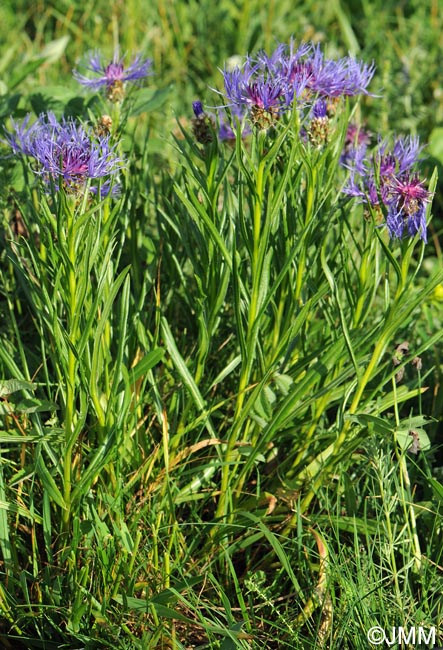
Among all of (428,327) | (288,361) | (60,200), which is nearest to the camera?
(60,200)

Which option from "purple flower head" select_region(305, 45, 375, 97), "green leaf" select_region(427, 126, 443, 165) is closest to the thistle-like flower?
"purple flower head" select_region(305, 45, 375, 97)

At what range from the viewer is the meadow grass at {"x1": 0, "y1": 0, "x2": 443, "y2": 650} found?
1.38 meters

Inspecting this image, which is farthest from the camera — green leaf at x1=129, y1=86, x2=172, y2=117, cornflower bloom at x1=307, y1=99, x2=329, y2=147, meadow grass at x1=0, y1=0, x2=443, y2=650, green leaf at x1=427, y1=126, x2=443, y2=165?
green leaf at x1=427, y1=126, x2=443, y2=165

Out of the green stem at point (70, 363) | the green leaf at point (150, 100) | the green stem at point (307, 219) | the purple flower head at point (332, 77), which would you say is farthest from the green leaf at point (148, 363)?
the green leaf at point (150, 100)

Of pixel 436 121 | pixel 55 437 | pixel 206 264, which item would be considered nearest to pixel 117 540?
pixel 55 437

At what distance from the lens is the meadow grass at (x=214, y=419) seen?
1.38m

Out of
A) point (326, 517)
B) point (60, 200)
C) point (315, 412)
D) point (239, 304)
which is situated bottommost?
point (326, 517)

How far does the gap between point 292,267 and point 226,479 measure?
427 mm

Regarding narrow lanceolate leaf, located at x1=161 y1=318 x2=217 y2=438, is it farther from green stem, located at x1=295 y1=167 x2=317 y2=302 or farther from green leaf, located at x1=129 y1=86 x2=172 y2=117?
green leaf, located at x1=129 y1=86 x2=172 y2=117

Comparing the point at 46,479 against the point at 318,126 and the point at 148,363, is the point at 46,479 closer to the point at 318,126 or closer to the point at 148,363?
the point at 148,363

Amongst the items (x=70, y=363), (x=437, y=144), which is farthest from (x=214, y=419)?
(x=437, y=144)

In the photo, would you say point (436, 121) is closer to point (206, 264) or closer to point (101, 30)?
point (101, 30)

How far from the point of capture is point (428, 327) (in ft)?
7.32

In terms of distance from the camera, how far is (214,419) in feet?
6.14
